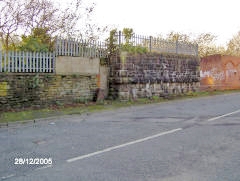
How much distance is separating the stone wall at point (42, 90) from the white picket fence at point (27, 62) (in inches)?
10.2

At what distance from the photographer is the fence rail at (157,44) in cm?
1461

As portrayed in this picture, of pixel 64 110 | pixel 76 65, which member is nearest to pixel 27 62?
pixel 76 65

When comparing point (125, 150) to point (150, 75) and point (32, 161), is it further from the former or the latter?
point (150, 75)

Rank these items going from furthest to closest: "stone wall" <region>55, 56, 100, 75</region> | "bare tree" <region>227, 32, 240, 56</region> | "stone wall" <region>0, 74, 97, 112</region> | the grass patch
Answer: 1. "bare tree" <region>227, 32, 240, 56</region>
2. "stone wall" <region>55, 56, 100, 75</region>
3. "stone wall" <region>0, 74, 97, 112</region>
4. the grass patch

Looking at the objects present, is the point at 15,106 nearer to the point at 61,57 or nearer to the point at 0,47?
the point at 61,57

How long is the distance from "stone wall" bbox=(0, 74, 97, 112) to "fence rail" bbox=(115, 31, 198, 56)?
2.94 metres

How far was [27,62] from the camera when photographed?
1112 cm

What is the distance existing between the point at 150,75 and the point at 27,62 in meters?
7.49

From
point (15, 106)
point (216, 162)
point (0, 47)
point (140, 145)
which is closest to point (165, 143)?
point (140, 145)

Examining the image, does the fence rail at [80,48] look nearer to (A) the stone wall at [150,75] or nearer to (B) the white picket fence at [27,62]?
(B) the white picket fence at [27,62]

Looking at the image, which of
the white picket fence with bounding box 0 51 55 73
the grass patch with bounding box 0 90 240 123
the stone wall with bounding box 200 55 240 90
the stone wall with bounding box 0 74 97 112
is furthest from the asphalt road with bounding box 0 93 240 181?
the stone wall with bounding box 200 55 240 90

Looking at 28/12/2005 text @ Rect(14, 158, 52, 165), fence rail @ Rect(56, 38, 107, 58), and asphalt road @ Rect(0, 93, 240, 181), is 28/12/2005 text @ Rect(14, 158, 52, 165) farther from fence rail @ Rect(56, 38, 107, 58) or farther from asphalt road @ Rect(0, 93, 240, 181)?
fence rail @ Rect(56, 38, 107, 58)

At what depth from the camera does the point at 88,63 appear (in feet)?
43.9

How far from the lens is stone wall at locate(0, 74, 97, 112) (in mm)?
10719
